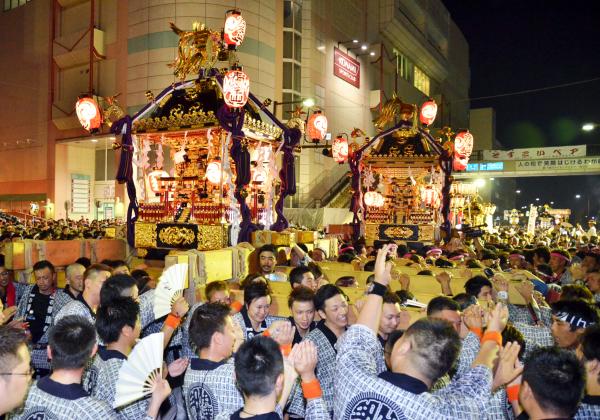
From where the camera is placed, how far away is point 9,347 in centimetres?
233

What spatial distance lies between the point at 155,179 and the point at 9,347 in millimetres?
11010

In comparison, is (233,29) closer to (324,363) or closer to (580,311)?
(324,363)

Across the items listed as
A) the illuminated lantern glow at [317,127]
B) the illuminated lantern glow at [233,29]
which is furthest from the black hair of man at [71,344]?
the illuminated lantern glow at [317,127]

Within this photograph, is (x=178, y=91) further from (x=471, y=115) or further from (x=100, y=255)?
(x=471, y=115)

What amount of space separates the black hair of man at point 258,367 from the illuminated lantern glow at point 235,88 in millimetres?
8433

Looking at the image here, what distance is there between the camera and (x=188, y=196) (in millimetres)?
12578

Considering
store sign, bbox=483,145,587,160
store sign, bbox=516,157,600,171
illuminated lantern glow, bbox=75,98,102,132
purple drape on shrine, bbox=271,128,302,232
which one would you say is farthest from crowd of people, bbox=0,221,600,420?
store sign, bbox=483,145,587,160

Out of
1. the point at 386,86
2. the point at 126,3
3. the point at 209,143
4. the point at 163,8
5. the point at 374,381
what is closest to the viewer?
the point at 374,381

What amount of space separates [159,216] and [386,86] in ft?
88.8

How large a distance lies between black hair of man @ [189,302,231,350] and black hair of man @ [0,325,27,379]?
3.07 feet

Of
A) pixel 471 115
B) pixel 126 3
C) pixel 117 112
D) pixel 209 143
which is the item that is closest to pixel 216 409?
pixel 209 143

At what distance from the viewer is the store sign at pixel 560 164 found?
83.9ft

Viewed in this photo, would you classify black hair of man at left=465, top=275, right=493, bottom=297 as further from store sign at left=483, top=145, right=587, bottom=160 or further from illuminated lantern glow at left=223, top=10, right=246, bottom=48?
store sign at left=483, top=145, right=587, bottom=160

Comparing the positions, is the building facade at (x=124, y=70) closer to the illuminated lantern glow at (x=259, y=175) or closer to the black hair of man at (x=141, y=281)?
the illuminated lantern glow at (x=259, y=175)
